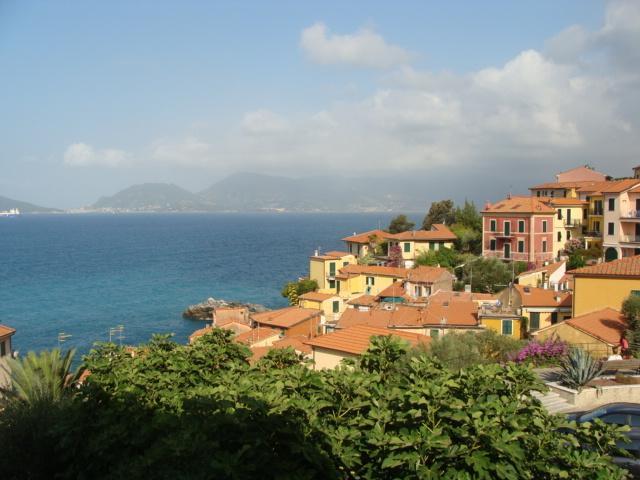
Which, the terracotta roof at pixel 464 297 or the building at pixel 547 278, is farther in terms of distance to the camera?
the building at pixel 547 278

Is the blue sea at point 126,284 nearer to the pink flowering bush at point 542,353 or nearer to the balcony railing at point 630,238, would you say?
the pink flowering bush at point 542,353

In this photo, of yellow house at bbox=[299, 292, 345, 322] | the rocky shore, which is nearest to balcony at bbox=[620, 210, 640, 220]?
yellow house at bbox=[299, 292, 345, 322]

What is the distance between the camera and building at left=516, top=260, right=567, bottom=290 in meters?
35.2

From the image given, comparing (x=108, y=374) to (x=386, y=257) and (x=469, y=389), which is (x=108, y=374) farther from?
(x=386, y=257)

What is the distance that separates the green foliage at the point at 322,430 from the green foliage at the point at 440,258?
4015 cm

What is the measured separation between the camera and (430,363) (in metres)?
7.80

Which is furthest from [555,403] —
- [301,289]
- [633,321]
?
[301,289]

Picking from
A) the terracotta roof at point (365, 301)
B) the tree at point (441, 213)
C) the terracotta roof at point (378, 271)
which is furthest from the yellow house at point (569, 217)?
the terracotta roof at point (365, 301)

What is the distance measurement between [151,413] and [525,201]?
149 feet

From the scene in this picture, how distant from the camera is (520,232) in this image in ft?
152

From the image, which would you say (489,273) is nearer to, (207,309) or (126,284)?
(207,309)

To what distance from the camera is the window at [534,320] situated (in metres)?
27.0

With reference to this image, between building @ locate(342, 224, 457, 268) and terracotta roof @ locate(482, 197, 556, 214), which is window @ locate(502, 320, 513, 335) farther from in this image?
building @ locate(342, 224, 457, 268)

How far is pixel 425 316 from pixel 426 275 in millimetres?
13761
